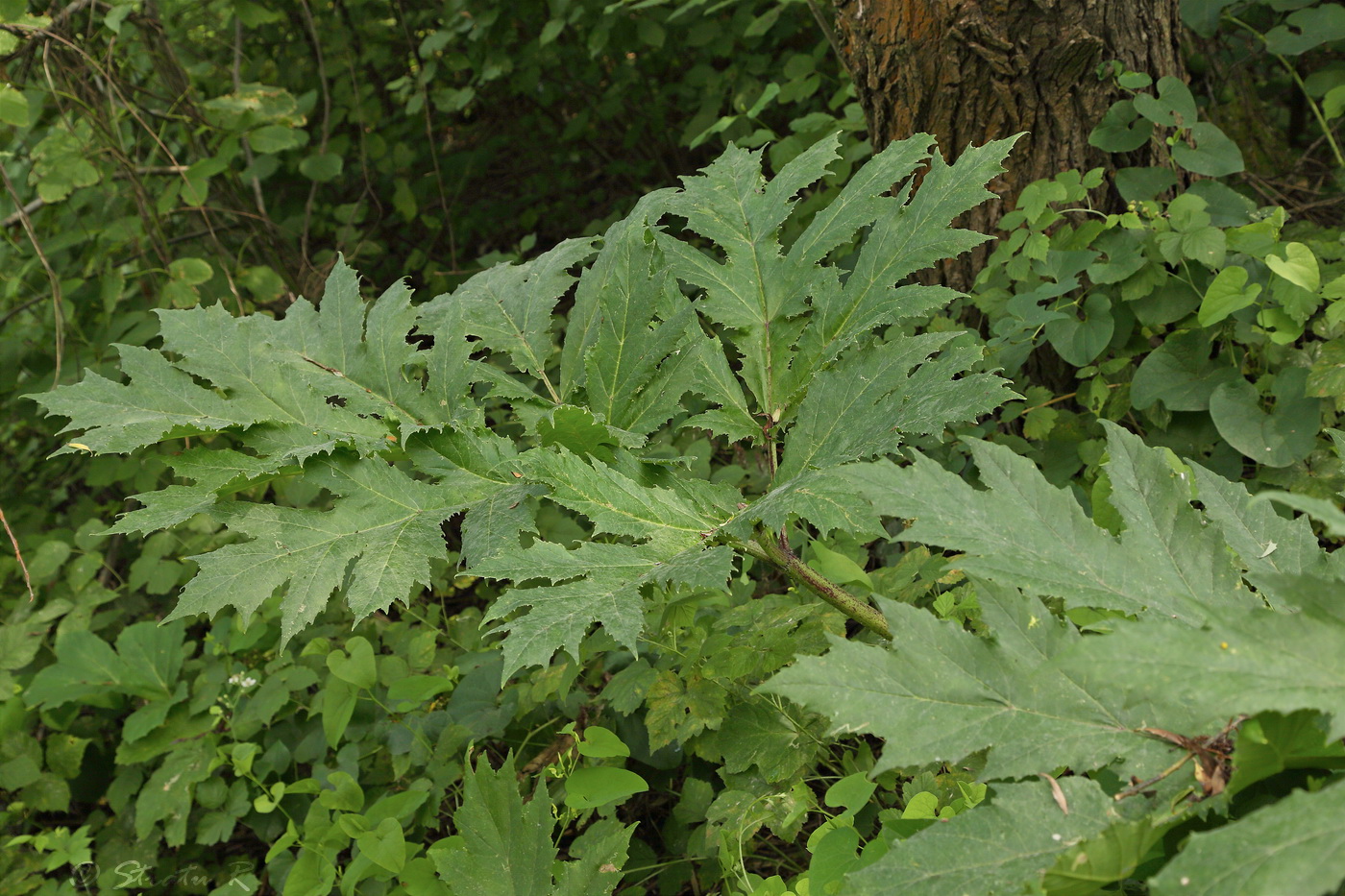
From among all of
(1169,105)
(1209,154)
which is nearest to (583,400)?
(1169,105)

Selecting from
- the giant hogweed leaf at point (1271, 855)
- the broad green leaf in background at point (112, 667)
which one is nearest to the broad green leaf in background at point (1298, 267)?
the giant hogweed leaf at point (1271, 855)

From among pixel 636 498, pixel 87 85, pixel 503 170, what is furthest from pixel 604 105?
pixel 636 498

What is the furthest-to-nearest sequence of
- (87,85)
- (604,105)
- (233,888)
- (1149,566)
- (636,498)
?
(604,105) → (87,85) → (233,888) → (636,498) → (1149,566)

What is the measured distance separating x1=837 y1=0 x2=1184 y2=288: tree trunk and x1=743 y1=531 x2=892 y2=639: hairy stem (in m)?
1.24

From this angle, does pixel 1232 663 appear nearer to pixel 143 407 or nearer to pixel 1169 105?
pixel 143 407

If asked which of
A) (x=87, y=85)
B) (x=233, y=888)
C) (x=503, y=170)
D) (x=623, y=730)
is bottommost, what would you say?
(x=233, y=888)

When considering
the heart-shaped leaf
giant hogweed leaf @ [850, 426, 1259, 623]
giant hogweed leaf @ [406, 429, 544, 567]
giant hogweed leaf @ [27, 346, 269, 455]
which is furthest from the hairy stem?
the heart-shaped leaf

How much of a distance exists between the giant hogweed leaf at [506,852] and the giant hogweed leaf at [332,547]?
380 mm

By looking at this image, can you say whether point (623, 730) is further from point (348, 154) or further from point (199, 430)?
point (348, 154)

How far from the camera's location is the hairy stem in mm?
1412

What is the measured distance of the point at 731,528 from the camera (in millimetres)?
1297

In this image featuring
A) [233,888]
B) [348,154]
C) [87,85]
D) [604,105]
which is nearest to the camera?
[233,888]

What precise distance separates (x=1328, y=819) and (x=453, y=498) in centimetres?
117

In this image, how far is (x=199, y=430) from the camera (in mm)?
1486
